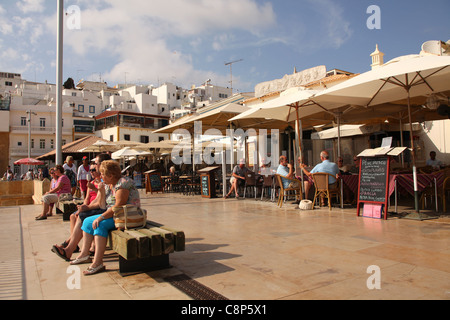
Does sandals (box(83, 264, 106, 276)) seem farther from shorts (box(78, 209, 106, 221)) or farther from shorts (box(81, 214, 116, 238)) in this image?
shorts (box(78, 209, 106, 221))

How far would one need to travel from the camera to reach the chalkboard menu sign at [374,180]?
626cm

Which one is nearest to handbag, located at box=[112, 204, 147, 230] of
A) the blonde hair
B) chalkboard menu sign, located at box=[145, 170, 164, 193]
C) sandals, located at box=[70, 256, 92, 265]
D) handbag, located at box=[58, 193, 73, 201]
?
the blonde hair

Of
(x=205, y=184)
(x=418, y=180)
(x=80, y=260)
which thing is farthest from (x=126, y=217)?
(x=205, y=184)

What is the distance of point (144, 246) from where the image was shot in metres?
3.24

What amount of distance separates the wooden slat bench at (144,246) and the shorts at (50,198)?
501 centimetres

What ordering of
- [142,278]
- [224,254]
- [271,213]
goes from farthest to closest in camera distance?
1. [271,213]
2. [224,254]
3. [142,278]

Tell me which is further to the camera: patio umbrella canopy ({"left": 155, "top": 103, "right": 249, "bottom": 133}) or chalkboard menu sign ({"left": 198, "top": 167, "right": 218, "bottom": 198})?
patio umbrella canopy ({"left": 155, "top": 103, "right": 249, "bottom": 133})

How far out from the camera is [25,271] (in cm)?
370

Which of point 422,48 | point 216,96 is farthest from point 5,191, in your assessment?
point 216,96

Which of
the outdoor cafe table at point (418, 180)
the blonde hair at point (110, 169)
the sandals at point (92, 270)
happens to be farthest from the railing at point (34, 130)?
the sandals at point (92, 270)

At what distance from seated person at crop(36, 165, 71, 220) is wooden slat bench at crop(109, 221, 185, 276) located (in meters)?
4.95

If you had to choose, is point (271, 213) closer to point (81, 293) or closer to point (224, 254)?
point (224, 254)

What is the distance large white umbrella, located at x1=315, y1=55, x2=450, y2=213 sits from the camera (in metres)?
5.72
